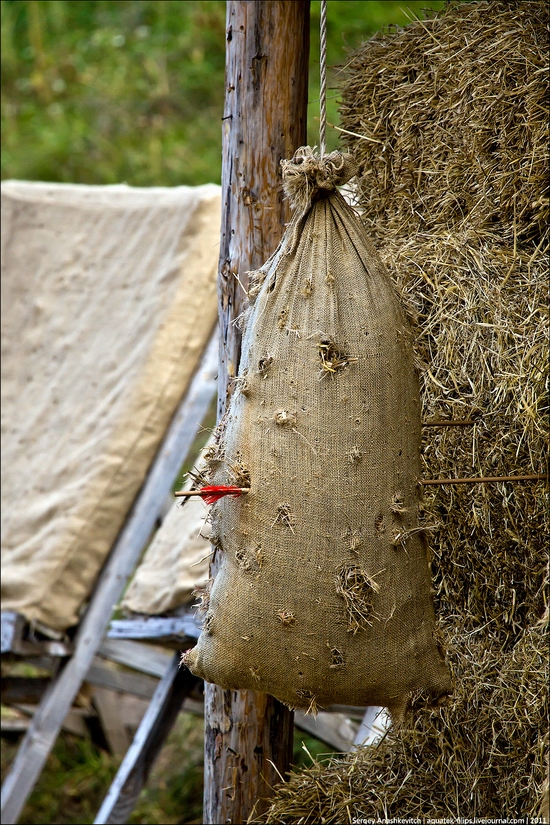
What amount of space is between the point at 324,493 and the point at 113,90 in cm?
810

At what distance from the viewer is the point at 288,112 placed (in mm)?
2680

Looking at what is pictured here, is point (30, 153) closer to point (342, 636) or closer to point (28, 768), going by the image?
point (28, 768)

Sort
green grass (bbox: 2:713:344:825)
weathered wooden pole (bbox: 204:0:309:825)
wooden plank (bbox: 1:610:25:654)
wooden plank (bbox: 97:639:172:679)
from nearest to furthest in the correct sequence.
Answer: weathered wooden pole (bbox: 204:0:309:825)
wooden plank (bbox: 1:610:25:654)
wooden plank (bbox: 97:639:172:679)
green grass (bbox: 2:713:344:825)

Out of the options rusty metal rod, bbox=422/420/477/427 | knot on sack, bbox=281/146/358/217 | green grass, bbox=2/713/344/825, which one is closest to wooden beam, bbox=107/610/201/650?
green grass, bbox=2/713/344/825

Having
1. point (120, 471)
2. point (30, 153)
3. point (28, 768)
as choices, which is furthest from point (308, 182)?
point (30, 153)

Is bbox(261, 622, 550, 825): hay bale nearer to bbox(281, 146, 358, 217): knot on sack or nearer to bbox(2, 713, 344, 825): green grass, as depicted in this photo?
bbox(281, 146, 358, 217): knot on sack

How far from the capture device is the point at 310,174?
6.91 ft

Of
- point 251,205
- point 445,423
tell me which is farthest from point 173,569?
point 445,423

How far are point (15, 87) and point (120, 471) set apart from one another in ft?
22.0

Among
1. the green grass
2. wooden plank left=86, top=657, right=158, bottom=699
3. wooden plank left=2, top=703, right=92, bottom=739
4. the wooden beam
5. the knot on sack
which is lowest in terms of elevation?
the green grass

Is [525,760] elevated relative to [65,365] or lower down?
lower down

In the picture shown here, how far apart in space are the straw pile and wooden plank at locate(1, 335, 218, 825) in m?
1.70

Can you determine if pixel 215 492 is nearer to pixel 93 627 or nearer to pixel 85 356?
pixel 93 627

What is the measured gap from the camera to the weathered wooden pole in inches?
104
